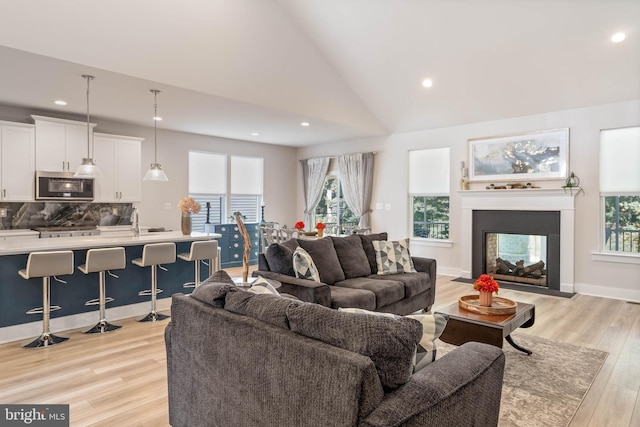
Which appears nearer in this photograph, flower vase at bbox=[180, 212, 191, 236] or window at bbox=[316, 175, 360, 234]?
flower vase at bbox=[180, 212, 191, 236]

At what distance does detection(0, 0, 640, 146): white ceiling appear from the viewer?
395 cm

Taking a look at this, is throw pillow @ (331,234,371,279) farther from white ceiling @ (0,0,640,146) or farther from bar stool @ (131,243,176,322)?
white ceiling @ (0,0,640,146)

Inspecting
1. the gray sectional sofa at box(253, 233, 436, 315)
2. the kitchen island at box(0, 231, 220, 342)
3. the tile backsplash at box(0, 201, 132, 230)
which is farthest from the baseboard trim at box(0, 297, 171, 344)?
the tile backsplash at box(0, 201, 132, 230)

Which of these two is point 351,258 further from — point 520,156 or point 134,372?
point 520,156

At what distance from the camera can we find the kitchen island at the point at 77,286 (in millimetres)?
3832

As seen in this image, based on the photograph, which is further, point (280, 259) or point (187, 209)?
point (187, 209)

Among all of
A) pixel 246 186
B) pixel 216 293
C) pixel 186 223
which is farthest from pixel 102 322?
pixel 246 186

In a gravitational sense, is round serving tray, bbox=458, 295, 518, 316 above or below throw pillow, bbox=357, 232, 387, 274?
below

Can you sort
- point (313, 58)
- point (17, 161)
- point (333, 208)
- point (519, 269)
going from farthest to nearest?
point (333, 208) → point (519, 269) → point (313, 58) → point (17, 161)

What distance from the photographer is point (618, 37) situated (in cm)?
446

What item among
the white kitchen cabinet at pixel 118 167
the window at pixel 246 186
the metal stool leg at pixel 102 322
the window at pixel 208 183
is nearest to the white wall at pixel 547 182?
the window at pixel 246 186

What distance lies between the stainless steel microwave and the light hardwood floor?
247 centimetres

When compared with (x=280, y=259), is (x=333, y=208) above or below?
above

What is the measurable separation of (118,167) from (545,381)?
635 centimetres
